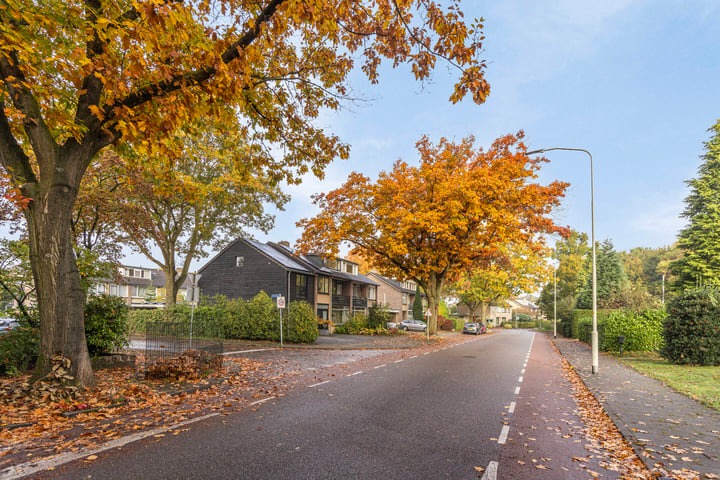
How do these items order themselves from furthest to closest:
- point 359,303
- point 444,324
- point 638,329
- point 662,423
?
point 444,324, point 359,303, point 638,329, point 662,423

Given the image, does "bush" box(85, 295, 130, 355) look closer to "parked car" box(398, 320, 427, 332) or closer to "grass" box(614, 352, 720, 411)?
"grass" box(614, 352, 720, 411)

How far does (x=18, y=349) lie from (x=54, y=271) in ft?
10.5

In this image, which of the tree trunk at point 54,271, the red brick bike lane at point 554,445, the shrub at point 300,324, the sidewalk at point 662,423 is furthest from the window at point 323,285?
the tree trunk at point 54,271

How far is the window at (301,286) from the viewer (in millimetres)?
35500

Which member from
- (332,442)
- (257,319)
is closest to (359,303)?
(257,319)

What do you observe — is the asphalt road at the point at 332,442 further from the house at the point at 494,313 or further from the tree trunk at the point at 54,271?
the house at the point at 494,313

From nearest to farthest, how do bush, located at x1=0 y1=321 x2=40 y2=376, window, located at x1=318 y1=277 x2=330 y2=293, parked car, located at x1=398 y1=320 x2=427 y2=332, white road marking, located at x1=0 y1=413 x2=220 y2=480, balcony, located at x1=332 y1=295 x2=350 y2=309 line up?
1. white road marking, located at x1=0 y1=413 x2=220 y2=480
2. bush, located at x1=0 y1=321 x2=40 y2=376
3. window, located at x1=318 y1=277 x2=330 y2=293
4. balcony, located at x1=332 y1=295 x2=350 y2=309
5. parked car, located at x1=398 y1=320 x2=427 y2=332

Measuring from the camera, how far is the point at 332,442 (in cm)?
550

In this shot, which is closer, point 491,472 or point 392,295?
point 491,472

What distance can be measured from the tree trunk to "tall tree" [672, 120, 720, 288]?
3379 centimetres

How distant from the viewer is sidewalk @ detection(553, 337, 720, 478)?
519cm

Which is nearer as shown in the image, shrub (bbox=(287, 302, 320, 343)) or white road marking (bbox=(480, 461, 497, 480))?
white road marking (bbox=(480, 461, 497, 480))

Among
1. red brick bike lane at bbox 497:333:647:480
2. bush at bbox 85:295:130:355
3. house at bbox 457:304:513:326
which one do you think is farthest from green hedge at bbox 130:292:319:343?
house at bbox 457:304:513:326

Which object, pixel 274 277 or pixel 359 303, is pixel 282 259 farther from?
pixel 359 303
